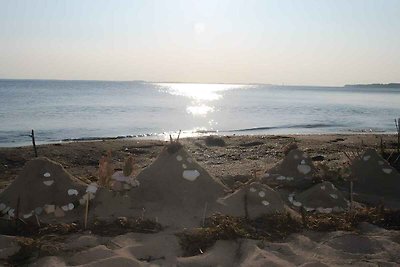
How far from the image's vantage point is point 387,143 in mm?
19328

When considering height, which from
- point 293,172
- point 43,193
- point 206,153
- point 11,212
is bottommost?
point 206,153

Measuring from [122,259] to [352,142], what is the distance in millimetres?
16527

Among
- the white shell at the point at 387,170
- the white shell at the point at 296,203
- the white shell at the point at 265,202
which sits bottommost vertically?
the white shell at the point at 296,203

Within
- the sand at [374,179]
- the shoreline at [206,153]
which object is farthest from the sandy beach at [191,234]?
the shoreline at [206,153]

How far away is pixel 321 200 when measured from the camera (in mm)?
8312

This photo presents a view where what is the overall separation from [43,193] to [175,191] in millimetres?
2325

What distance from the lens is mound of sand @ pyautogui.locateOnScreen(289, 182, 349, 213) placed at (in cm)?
812

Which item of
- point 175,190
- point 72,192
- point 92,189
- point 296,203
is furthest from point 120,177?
point 296,203

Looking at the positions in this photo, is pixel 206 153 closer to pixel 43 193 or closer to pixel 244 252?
pixel 43 193

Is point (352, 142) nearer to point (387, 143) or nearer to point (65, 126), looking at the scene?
point (387, 143)

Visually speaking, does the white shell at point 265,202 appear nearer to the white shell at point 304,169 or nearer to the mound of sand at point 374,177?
the white shell at point 304,169

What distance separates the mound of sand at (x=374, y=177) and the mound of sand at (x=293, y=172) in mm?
1084

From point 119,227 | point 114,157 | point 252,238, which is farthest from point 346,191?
point 114,157

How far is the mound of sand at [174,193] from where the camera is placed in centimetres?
725
